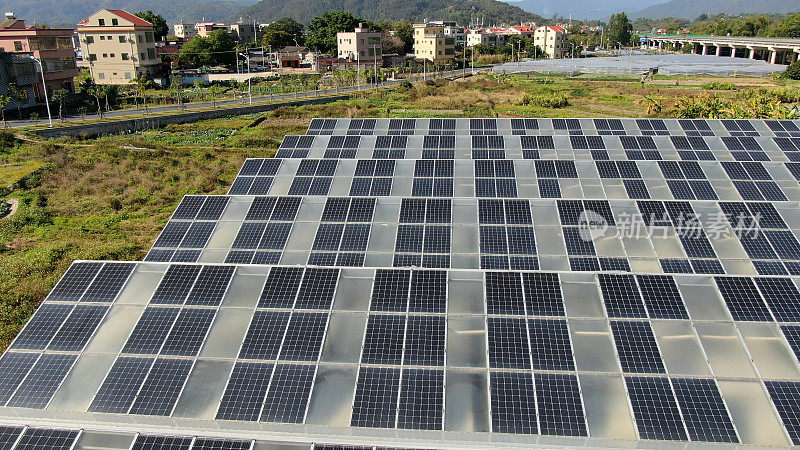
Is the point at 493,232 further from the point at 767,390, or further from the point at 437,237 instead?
the point at 767,390

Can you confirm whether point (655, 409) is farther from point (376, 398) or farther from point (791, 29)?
point (791, 29)

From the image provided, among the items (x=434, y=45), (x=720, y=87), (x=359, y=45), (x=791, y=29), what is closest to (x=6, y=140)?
(x=359, y=45)

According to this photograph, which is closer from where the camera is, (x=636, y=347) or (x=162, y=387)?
(x=162, y=387)

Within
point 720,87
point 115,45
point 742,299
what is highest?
point 115,45

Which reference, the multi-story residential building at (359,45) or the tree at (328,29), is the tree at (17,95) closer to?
the multi-story residential building at (359,45)

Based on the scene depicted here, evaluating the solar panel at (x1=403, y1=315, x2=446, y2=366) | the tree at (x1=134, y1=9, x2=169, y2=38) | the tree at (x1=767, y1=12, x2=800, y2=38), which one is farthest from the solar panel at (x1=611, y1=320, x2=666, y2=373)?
the tree at (x1=767, y1=12, x2=800, y2=38)

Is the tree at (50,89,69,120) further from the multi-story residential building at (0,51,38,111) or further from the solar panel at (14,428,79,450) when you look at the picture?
the solar panel at (14,428,79,450)
